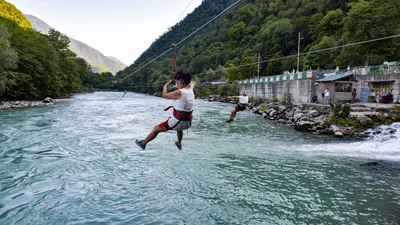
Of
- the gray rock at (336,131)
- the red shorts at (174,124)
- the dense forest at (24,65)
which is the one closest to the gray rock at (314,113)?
the gray rock at (336,131)

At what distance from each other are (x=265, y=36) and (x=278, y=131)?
7124 cm

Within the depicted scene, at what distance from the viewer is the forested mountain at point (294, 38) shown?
33.2 meters

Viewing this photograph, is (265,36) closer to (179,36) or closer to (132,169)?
(132,169)

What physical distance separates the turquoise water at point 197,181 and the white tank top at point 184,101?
113 inches

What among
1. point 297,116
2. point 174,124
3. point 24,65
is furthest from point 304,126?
point 24,65

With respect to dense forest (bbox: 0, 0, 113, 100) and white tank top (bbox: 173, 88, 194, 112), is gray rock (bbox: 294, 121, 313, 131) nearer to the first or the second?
white tank top (bbox: 173, 88, 194, 112)

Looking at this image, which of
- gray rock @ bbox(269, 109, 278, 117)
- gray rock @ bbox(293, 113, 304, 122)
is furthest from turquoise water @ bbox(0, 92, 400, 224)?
gray rock @ bbox(269, 109, 278, 117)

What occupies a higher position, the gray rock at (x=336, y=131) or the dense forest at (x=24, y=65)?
the dense forest at (x=24, y=65)

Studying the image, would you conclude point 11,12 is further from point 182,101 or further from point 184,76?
point 182,101

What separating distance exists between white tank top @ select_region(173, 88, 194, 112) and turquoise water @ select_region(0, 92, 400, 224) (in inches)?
113

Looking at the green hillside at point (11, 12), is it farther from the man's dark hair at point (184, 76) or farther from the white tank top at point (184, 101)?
the white tank top at point (184, 101)

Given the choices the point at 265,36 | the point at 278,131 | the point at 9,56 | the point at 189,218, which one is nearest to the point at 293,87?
the point at 278,131

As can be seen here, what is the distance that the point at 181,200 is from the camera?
7.64 meters

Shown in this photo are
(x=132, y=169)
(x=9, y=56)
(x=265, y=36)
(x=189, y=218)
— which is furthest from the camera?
(x=265, y=36)
